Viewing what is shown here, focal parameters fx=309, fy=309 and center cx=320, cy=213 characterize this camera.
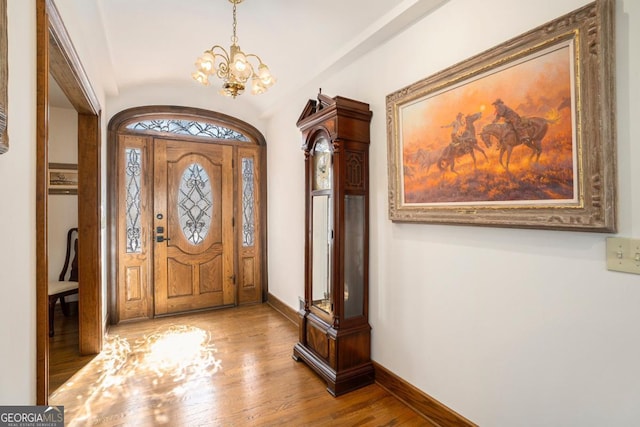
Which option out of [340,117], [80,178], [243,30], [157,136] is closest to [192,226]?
[157,136]

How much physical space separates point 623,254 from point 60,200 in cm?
552

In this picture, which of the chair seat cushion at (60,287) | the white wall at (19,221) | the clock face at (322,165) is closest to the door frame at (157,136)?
the chair seat cushion at (60,287)

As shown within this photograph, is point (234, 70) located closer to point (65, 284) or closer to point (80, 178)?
point (80, 178)

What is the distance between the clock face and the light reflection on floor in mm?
1815

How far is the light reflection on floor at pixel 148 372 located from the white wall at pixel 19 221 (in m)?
0.99

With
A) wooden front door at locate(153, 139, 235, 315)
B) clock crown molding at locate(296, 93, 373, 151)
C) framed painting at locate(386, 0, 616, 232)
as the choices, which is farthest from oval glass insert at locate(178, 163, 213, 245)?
framed painting at locate(386, 0, 616, 232)

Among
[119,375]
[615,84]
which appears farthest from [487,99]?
[119,375]

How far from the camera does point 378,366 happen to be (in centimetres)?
245

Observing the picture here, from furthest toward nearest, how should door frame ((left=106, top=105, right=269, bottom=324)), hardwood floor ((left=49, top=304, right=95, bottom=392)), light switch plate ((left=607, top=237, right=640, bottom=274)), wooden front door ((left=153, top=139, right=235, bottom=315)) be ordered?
wooden front door ((left=153, top=139, right=235, bottom=315))
door frame ((left=106, top=105, right=269, bottom=324))
hardwood floor ((left=49, top=304, right=95, bottom=392))
light switch plate ((left=607, top=237, right=640, bottom=274))

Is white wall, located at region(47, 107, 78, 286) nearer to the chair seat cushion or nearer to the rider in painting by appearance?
the chair seat cushion

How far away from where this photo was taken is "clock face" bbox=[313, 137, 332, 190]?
2606 millimetres

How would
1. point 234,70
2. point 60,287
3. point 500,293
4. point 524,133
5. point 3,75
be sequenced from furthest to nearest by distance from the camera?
point 60,287
point 234,70
point 500,293
point 524,133
point 3,75

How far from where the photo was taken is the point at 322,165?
2707mm

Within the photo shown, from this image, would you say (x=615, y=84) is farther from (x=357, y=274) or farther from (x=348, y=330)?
(x=348, y=330)
